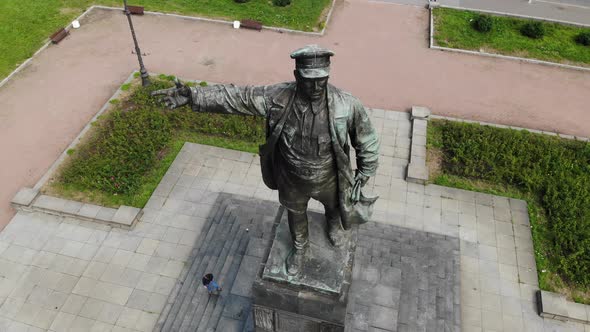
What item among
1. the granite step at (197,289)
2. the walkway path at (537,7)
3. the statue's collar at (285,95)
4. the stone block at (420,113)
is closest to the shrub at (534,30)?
the walkway path at (537,7)

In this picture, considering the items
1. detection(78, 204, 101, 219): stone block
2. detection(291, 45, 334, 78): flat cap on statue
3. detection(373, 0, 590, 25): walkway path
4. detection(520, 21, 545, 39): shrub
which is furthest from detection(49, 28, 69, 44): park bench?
detection(520, 21, 545, 39): shrub

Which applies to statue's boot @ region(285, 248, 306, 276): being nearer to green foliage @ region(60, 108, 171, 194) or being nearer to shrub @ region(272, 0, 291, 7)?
green foliage @ region(60, 108, 171, 194)

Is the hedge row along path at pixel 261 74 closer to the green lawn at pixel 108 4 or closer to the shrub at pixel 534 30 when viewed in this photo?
the green lawn at pixel 108 4

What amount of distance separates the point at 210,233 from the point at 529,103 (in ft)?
44.0

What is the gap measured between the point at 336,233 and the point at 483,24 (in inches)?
685

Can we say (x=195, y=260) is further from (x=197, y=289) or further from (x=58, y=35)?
(x=58, y=35)

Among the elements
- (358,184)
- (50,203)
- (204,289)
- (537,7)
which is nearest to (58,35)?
(50,203)

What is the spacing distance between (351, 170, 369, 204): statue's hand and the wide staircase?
3.21 metres

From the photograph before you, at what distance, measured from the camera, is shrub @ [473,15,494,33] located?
71.3ft

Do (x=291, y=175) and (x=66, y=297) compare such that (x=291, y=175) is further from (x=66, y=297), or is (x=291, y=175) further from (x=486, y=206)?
(x=486, y=206)

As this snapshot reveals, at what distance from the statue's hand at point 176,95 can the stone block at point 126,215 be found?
7499 millimetres

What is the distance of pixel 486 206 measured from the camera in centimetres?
1376

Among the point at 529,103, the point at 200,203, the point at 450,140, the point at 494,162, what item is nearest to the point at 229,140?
the point at 200,203

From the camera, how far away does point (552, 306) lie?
440 inches
